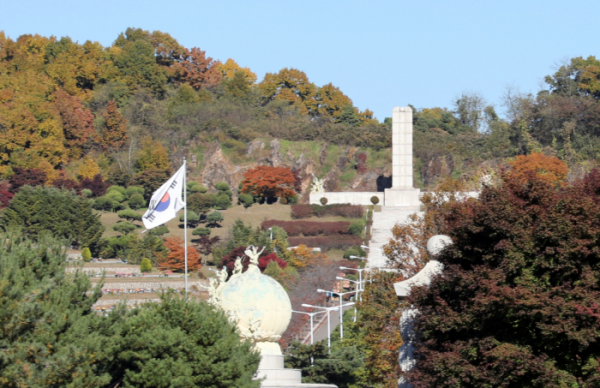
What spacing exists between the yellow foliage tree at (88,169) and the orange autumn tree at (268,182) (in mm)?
12042

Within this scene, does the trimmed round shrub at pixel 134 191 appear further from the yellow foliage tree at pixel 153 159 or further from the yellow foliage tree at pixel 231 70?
the yellow foliage tree at pixel 231 70

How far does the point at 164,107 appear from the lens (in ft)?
293

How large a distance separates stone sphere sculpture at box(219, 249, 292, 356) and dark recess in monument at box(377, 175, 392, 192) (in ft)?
182

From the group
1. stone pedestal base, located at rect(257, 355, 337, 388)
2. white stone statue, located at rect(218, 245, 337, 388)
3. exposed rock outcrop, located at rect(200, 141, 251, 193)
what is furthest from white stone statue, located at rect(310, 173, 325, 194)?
stone pedestal base, located at rect(257, 355, 337, 388)

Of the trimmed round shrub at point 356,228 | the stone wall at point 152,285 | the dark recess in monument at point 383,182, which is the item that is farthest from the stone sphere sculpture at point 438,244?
the dark recess in monument at point 383,182

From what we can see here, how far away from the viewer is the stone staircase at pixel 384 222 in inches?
2350

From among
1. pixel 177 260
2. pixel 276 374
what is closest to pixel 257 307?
pixel 276 374

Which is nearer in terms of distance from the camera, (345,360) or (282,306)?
(282,306)

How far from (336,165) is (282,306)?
59.3 metres

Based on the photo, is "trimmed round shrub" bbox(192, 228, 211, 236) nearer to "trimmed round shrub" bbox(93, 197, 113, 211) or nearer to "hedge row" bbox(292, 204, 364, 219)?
"hedge row" bbox(292, 204, 364, 219)

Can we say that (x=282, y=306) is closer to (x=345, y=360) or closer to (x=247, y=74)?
(x=345, y=360)

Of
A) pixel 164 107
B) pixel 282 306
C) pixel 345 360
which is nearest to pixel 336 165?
pixel 164 107

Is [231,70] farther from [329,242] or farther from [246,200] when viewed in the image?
[329,242]

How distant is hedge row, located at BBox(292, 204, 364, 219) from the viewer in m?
68.4
